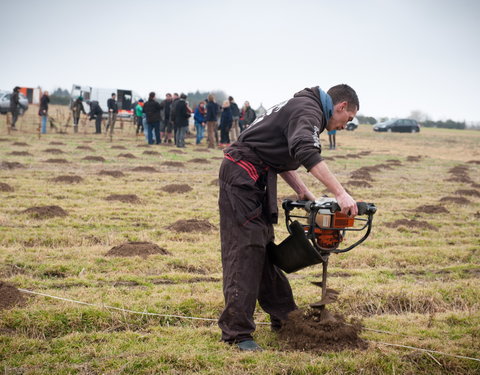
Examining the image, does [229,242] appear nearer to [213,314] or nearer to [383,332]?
[213,314]

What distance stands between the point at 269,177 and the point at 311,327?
1.19 metres

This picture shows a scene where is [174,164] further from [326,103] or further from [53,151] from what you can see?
[326,103]

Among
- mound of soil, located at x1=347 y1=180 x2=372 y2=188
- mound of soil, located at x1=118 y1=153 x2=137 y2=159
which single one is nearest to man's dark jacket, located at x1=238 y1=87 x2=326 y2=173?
mound of soil, located at x1=347 y1=180 x2=372 y2=188

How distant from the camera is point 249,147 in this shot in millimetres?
3939

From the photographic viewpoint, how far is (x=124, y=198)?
1034cm

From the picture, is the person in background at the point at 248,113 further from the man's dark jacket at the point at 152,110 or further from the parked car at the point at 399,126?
the parked car at the point at 399,126

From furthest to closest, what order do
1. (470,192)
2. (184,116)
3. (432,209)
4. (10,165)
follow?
(184,116)
(10,165)
(470,192)
(432,209)

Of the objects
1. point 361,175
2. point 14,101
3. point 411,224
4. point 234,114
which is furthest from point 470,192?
point 14,101

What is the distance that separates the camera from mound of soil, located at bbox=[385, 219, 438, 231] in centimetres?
919

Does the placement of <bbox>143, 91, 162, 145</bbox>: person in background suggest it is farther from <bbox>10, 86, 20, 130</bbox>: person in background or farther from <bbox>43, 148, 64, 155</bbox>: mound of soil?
<bbox>10, 86, 20, 130</bbox>: person in background

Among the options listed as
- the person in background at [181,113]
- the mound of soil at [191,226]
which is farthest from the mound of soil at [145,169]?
→ the person in background at [181,113]

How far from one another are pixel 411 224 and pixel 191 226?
3.81 m

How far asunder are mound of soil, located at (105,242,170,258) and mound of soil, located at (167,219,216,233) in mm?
1132

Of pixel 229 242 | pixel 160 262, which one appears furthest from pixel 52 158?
pixel 229 242
